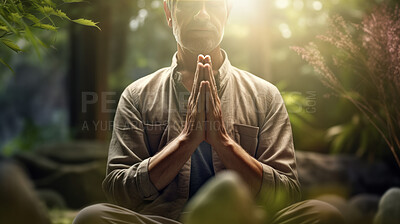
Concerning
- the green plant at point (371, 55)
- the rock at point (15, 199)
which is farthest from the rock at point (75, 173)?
the green plant at point (371, 55)

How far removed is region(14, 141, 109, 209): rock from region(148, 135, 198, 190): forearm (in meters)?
3.95

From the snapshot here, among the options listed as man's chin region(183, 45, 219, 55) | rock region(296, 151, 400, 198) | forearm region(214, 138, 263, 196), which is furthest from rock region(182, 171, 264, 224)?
rock region(296, 151, 400, 198)

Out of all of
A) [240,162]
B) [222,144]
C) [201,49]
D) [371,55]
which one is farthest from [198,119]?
[371,55]

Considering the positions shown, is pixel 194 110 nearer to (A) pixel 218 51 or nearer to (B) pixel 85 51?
(A) pixel 218 51

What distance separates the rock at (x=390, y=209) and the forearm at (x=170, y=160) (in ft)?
4.59

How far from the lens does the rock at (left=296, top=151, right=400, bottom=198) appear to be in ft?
18.1

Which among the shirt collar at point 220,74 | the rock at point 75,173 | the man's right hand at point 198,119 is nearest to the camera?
the man's right hand at point 198,119

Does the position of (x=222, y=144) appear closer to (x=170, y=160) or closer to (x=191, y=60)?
(x=170, y=160)

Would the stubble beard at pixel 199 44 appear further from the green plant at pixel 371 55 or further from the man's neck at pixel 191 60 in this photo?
the green plant at pixel 371 55

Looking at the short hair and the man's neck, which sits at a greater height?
the short hair

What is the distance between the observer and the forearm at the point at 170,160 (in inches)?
81.8

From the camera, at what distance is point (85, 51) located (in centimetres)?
597

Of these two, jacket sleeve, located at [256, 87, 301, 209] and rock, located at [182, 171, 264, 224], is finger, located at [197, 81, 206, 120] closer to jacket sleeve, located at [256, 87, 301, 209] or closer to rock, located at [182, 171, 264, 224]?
jacket sleeve, located at [256, 87, 301, 209]

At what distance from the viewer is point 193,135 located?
2064 millimetres
